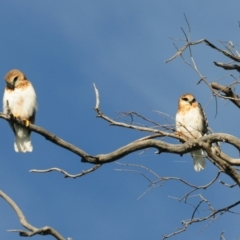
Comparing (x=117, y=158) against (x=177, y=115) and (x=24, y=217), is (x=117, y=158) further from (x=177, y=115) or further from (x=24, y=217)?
(x=177, y=115)

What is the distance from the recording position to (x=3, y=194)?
5.70m

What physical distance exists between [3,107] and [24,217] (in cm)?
348

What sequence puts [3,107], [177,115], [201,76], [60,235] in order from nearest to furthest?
[60,235]
[201,76]
[3,107]
[177,115]

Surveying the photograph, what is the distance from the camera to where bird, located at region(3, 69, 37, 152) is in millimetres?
8805

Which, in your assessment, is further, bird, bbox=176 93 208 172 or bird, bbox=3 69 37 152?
bird, bbox=176 93 208 172

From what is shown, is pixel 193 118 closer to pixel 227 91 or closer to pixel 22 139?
pixel 22 139

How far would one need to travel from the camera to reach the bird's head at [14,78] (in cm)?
900

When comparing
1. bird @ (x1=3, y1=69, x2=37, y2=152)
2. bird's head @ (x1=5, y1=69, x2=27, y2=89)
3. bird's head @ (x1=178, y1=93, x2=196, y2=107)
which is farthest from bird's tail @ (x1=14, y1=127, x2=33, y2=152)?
bird's head @ (x1=178, y1=93, x2=196, y2=107)

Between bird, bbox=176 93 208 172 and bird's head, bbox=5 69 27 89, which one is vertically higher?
bird's head, bbox=5 69 27 89

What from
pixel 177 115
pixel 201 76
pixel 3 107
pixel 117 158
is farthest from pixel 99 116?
pixel 177 115

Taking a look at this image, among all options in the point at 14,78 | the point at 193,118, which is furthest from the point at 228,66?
the point at 14,78

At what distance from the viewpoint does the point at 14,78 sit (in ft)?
29.7

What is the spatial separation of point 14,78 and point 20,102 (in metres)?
0.40

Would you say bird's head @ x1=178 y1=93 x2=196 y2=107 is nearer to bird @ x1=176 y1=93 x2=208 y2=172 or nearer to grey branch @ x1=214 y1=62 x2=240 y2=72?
bird @ x1=176 y1=93 x2=208 y2=172
